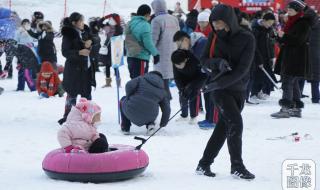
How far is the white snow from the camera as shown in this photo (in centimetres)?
505

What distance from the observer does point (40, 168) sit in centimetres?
569

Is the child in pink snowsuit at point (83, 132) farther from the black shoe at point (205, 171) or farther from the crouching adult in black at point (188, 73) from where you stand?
the crouching adult in black at point (188, 73)

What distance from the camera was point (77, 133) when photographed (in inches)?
209

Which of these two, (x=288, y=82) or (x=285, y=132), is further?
(x=288, y=82)

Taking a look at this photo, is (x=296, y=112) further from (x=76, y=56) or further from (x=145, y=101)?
(x=76, y=56)

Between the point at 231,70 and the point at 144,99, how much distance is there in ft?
7.89

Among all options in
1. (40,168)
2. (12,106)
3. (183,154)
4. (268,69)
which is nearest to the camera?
(40,168)

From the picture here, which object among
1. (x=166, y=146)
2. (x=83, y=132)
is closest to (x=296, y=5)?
(x=166, y=146)

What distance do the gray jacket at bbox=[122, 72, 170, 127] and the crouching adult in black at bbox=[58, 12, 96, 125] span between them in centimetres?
92

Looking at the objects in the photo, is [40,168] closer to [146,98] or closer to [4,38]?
[146,98]

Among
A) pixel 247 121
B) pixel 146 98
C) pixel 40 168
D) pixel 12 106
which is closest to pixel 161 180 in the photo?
pixel 40 168

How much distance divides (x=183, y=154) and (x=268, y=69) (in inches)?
194

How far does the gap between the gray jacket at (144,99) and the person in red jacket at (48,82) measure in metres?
4.24

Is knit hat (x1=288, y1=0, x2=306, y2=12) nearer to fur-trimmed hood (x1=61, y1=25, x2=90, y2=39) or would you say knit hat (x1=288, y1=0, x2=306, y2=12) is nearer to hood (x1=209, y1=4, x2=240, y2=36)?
fur-trimmed hood (x1=61, y1=25, x2=90, y2=39)
